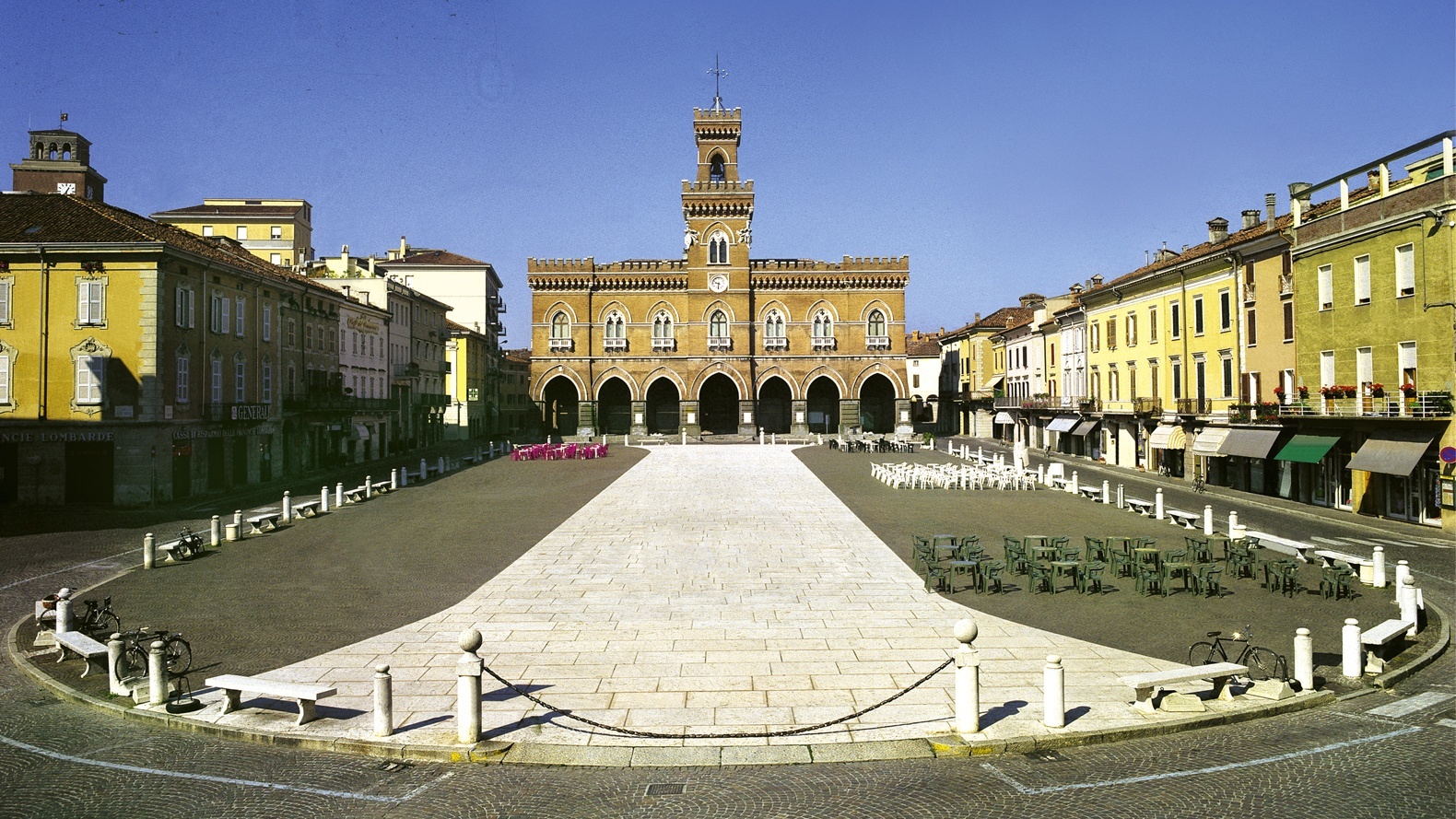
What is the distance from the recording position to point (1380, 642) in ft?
34.9

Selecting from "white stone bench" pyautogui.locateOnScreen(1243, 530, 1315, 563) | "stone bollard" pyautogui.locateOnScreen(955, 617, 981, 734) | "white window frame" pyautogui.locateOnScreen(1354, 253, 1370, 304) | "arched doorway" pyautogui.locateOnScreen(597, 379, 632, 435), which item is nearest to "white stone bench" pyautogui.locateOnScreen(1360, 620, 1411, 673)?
"stone bollard" pyautogui.locateOnScreen(955, 617, 981, 734)

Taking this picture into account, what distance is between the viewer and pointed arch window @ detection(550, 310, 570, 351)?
236ft

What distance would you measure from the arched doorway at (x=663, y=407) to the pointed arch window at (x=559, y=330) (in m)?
7.87

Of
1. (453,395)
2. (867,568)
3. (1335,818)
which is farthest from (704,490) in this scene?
(453,395)

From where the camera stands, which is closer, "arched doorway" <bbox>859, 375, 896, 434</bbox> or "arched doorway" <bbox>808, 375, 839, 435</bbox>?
"arched doorway" <bbox>859, 375, 896, 434</bbox>

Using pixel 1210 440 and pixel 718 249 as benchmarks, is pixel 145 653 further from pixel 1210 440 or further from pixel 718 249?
pixel 718 249

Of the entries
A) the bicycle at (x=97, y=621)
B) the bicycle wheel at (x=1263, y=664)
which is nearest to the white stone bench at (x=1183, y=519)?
the bicycle wheel at (x=1263, y=664)

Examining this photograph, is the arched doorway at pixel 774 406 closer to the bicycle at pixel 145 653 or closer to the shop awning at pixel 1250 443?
the shop awning at pixel 1250 443

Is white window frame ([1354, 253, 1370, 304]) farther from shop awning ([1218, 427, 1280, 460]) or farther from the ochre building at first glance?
the ochre building

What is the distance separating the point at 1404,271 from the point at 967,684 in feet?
70.6

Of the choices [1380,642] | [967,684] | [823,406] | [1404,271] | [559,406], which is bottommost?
[1380,642]

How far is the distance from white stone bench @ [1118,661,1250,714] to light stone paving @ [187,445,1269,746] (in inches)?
8.2

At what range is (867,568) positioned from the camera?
55.3 feet

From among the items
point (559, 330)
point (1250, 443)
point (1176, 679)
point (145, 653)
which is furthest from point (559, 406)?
point (1176, 679)
